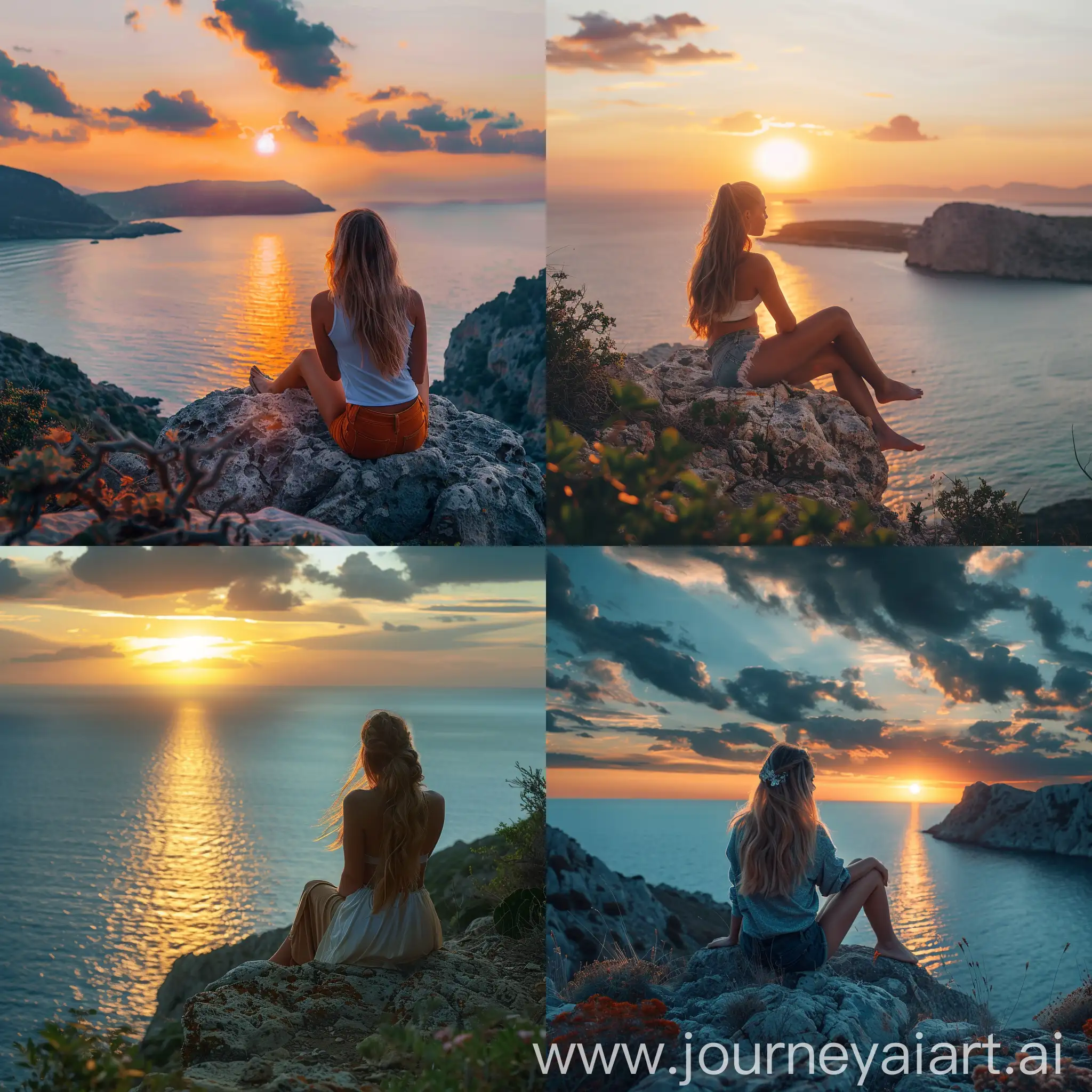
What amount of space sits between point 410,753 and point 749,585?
2.35 m

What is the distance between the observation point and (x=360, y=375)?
5.20m

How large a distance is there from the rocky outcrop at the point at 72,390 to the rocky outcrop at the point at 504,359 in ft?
5.99

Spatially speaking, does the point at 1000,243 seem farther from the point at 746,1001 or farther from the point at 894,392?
the point at 746,1001

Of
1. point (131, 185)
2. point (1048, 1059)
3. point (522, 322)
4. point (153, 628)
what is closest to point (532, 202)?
point (522, 322)

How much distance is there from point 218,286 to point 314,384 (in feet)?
5.75

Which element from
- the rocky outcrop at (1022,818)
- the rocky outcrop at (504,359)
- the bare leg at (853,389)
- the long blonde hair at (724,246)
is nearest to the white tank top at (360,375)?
the rocky outcrop at (504,359)

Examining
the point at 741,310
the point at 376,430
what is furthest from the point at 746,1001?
the point at 741,310

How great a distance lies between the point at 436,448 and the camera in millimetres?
5508

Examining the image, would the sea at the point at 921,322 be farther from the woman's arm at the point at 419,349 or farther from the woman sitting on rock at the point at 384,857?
the woman sitting on rock at the point at 384,857

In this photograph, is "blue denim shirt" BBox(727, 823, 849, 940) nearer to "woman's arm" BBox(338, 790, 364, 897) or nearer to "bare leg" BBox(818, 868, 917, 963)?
"bare leg" BBox(818, 868, 917, 963)

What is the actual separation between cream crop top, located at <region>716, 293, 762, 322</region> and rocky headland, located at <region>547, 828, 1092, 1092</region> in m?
3.20

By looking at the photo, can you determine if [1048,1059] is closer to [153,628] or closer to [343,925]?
[343,925]

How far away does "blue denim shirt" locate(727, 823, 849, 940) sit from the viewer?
4.77 m

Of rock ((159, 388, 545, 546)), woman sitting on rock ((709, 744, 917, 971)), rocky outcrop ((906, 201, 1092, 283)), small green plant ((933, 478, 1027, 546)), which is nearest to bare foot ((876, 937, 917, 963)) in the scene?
woman sitting on rock ((709, 744, 917, 971))
